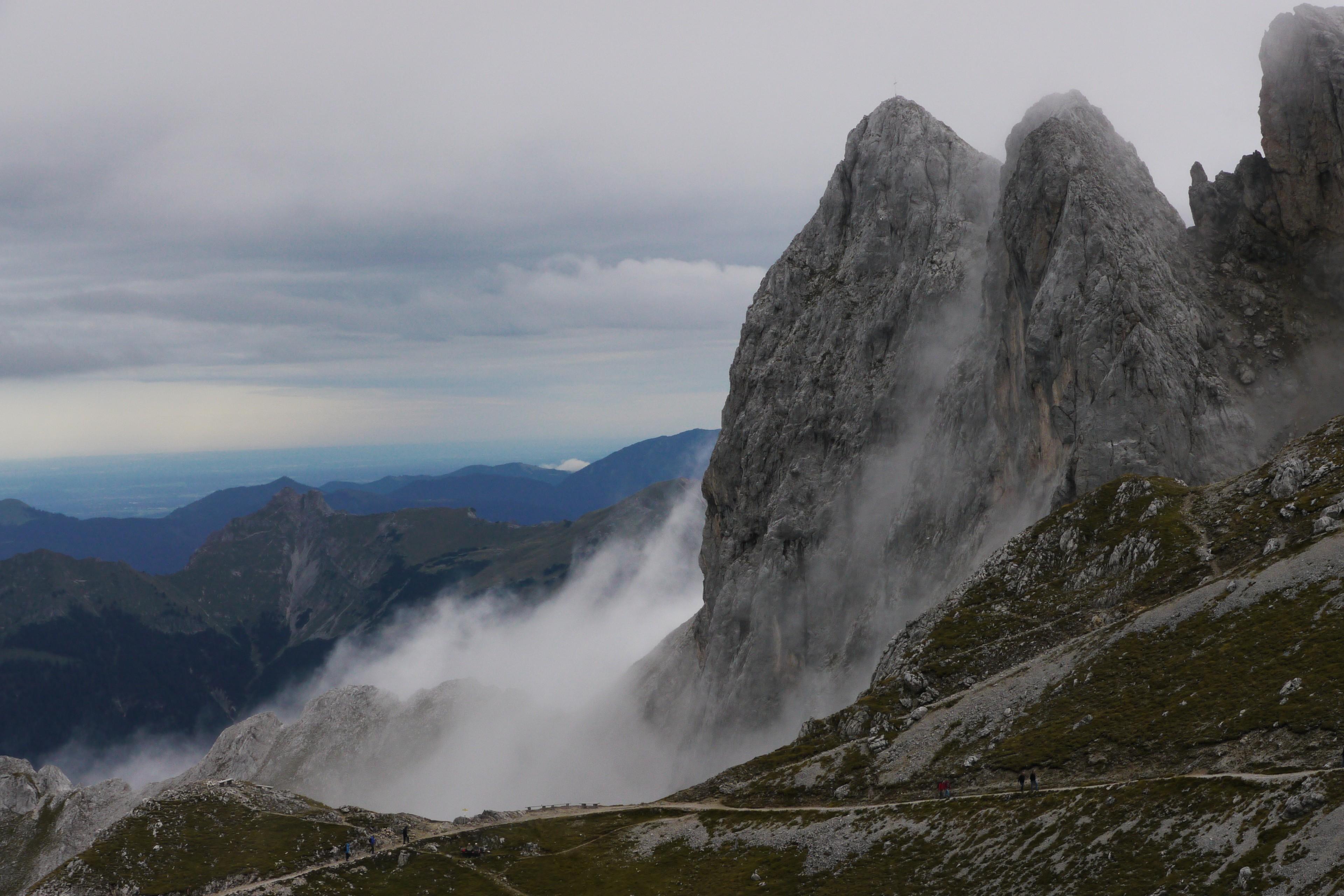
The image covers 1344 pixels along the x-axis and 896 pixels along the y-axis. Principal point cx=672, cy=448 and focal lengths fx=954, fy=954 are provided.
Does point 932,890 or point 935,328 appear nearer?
point 932,890

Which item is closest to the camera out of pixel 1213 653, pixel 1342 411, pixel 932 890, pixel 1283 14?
pixel 932 890

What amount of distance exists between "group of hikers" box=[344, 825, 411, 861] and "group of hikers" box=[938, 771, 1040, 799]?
61731 millimetres

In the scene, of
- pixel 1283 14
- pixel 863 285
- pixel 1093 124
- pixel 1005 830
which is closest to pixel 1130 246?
pixel 1093 124

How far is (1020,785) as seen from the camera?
79.5 metres

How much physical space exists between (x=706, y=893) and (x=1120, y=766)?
36.9 metres

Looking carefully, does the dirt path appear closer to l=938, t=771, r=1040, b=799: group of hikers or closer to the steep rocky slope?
l=938, t=771, r=1040, b=799: group of hikers

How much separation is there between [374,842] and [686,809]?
1435 inches

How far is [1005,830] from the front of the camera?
72688mm

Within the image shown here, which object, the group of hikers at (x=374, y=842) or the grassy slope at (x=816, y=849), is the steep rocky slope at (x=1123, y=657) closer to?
the grassy slope at (x=816, y=849)

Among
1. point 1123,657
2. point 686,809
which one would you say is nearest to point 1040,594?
point 1123,657

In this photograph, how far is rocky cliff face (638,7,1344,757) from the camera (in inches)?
5394

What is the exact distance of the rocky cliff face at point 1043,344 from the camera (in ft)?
449

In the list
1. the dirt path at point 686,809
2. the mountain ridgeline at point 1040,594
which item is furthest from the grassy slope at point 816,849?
the dirt path at point 686,809

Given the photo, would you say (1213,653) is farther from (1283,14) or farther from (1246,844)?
(1283,14)
